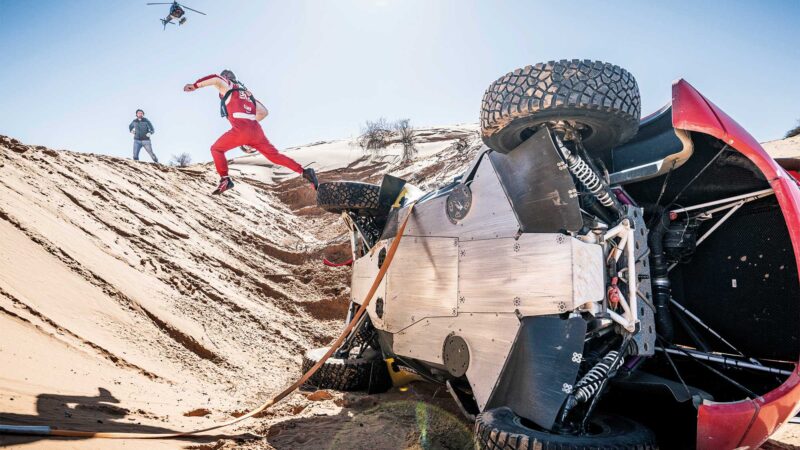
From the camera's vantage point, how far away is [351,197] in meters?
4.80

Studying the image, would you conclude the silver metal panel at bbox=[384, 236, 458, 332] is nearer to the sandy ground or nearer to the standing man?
the sandy ground

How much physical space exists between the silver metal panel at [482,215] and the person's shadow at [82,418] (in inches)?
71.6

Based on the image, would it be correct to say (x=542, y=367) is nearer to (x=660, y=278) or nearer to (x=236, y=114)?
(x=660, y=278)

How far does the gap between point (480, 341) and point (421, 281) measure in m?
0.68

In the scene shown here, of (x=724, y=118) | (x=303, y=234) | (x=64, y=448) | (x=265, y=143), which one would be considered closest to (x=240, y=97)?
(x=265, y=143)

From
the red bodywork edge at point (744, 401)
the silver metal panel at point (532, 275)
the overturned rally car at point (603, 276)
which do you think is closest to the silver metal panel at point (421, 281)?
the overturned rally car at point (603, 276)

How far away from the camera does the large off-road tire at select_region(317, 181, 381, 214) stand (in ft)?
15.8

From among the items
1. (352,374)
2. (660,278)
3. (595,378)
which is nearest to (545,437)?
(595,378)

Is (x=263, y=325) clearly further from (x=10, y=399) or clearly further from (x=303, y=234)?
(x=303, y=234)

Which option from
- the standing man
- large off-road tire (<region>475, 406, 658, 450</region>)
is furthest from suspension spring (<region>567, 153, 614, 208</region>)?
the standing man

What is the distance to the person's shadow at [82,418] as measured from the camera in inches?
81.8

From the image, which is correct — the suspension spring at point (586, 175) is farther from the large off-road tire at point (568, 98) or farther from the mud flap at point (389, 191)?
the mud flap at point (389, 191)

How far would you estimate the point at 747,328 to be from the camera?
2963 millimetres

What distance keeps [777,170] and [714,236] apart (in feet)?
3.18
